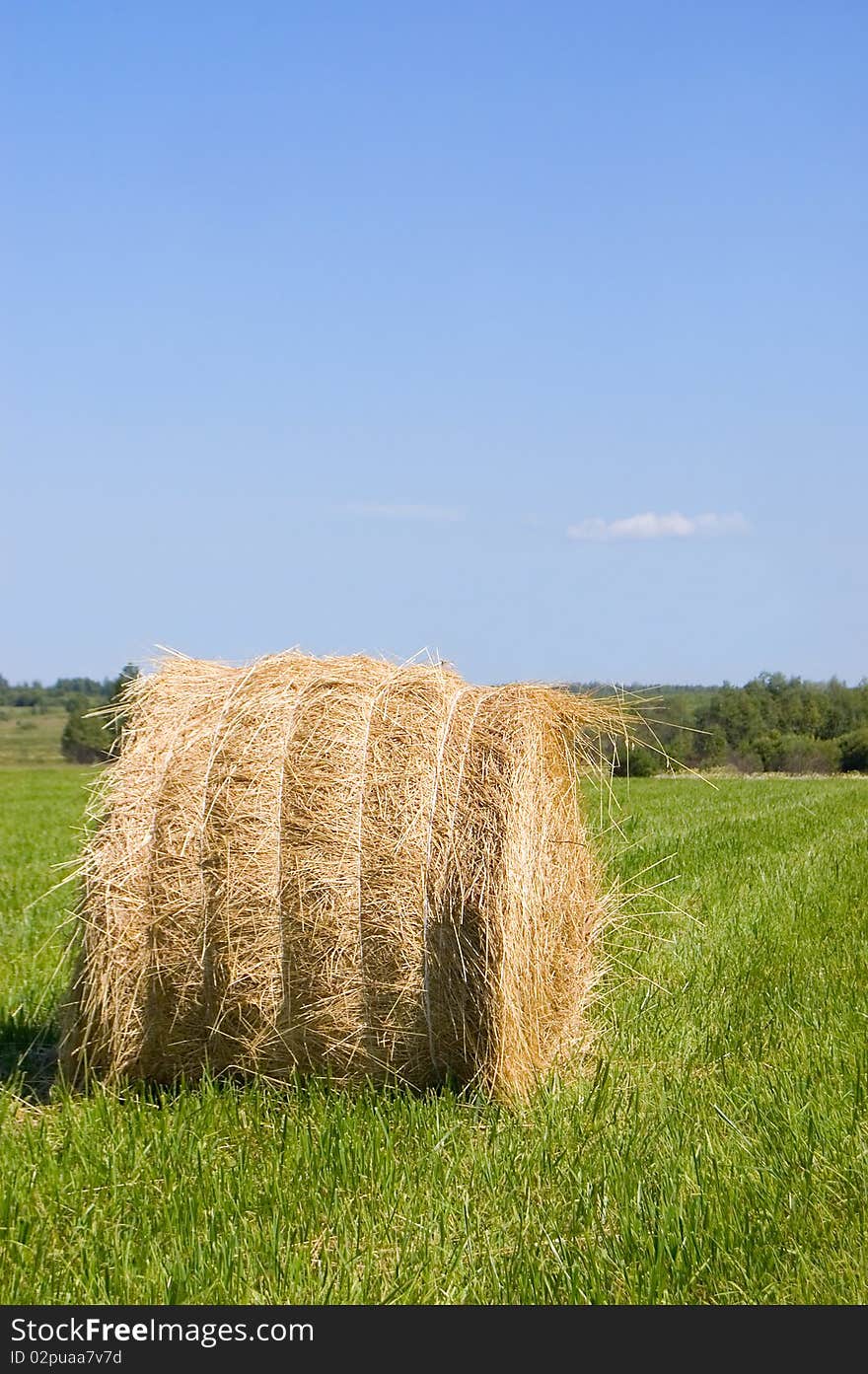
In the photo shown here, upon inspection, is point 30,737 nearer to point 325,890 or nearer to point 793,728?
point 793,728

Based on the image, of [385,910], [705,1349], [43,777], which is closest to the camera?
[705,1349]

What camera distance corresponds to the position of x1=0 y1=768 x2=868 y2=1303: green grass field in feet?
13.4

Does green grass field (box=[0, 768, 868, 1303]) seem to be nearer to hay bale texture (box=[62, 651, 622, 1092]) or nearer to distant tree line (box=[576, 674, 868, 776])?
hay bale texture (box=[62, 651, 622, 1092])

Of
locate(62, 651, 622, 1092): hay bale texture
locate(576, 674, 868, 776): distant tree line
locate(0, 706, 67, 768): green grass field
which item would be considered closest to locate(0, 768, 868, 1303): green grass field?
locate(62, 651, 622, 1092): hay bale texture

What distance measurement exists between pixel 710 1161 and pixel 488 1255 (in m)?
1.05

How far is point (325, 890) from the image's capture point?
5.75 metres

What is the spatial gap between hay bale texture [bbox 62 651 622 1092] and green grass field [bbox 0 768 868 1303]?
0.79ft

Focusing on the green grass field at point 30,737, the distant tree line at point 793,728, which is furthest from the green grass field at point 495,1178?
the green grass field at point 30,737

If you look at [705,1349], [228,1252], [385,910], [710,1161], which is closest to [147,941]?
[385,910]

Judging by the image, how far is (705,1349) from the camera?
3.79 m

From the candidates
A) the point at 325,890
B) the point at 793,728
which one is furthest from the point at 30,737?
the point at 325,890

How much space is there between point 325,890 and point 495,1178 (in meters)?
1.43

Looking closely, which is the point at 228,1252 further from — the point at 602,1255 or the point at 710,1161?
the point at 710,1161

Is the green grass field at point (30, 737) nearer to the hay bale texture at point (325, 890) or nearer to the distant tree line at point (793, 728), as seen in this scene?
the distant tree line at point (793, 728)
